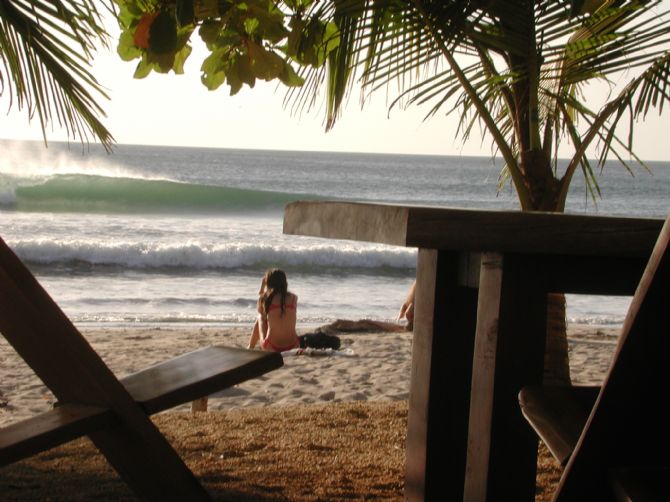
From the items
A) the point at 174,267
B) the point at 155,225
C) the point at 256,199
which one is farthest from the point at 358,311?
the point at 256,199

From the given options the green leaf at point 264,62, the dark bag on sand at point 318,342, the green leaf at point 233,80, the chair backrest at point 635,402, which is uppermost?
the green leaf at point 264,62

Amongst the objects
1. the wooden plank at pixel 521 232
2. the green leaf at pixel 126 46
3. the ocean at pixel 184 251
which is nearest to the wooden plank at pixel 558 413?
the wooden plank at pixel 521 232

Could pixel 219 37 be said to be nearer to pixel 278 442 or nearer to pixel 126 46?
pixel 126 46

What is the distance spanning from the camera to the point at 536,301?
1.61 meters

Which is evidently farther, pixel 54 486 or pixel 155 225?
pixel 155 225

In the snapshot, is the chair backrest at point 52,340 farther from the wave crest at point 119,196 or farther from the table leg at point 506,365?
the wave crest at point 119,196

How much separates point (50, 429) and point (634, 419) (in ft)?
3.23

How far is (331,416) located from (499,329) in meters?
2.80

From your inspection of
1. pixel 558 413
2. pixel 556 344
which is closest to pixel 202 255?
pixel 556 344

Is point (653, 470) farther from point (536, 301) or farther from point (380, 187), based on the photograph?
point (380, 187)

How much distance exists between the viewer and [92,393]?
1.69 m

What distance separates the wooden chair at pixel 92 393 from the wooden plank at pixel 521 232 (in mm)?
520

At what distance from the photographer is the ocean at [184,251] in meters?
11.8

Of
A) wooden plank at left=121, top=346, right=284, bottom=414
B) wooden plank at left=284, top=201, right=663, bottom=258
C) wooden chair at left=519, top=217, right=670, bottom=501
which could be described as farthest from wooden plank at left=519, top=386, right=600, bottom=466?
wooden plank at left=121, top=346, right=284, bottom=414
